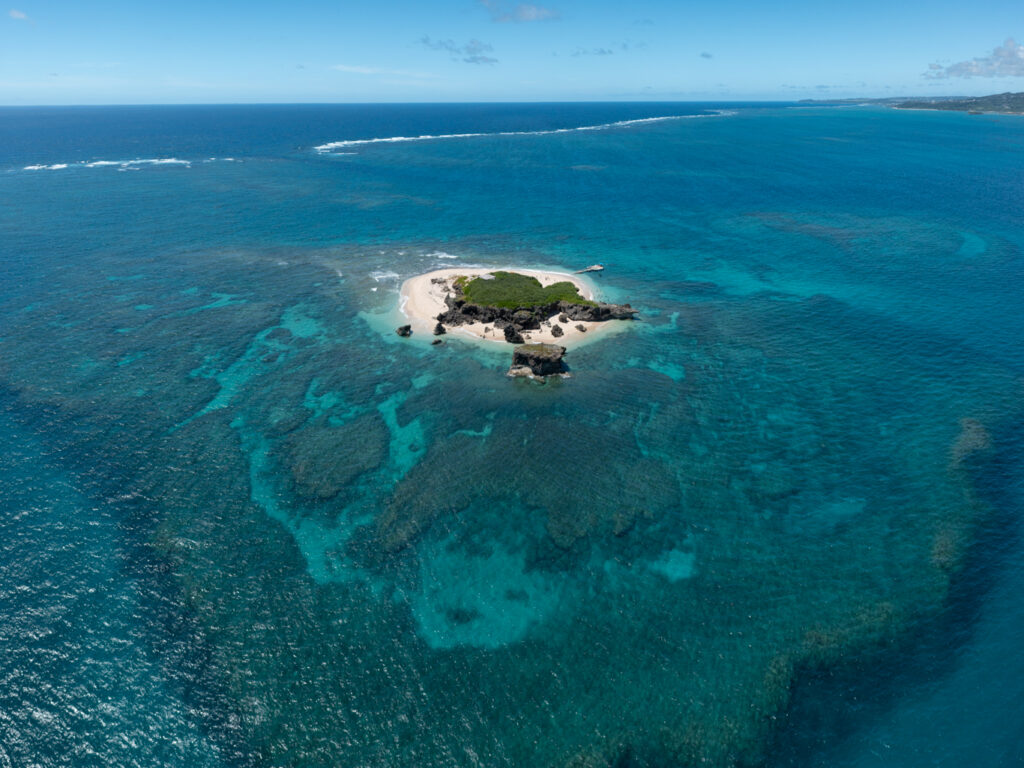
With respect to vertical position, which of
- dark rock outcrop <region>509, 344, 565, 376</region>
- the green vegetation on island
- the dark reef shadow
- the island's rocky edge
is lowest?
the dark reef shadow

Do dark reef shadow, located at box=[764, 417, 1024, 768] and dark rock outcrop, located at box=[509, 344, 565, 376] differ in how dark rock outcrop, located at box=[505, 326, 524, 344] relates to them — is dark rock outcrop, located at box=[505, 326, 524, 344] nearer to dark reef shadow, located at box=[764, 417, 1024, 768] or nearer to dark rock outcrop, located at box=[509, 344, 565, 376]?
dark rock outcrop, located at box=[509, 344, 565, 376]

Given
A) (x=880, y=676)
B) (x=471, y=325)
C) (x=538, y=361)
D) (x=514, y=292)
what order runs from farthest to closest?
(x=514, y=292), (x=471, y=325), (x=538, y=361), (x=880, y=676)

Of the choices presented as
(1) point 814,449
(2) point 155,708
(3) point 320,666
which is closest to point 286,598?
(3) point 320,666

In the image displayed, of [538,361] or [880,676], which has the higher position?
[538,361]

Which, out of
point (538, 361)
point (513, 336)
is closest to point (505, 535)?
point (538, 361)

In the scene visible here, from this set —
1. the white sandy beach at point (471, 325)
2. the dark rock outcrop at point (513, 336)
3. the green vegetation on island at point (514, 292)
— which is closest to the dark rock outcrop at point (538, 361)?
the dark rock outcrop at point (513, 336)

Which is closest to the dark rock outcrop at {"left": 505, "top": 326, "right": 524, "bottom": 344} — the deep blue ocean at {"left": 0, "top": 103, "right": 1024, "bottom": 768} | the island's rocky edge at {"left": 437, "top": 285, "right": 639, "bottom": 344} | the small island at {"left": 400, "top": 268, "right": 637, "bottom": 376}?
the small island at {"left": 400, "top": 268, "right": 637, "bottom": 376}

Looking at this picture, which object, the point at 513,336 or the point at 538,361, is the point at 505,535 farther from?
the point at 513,336
